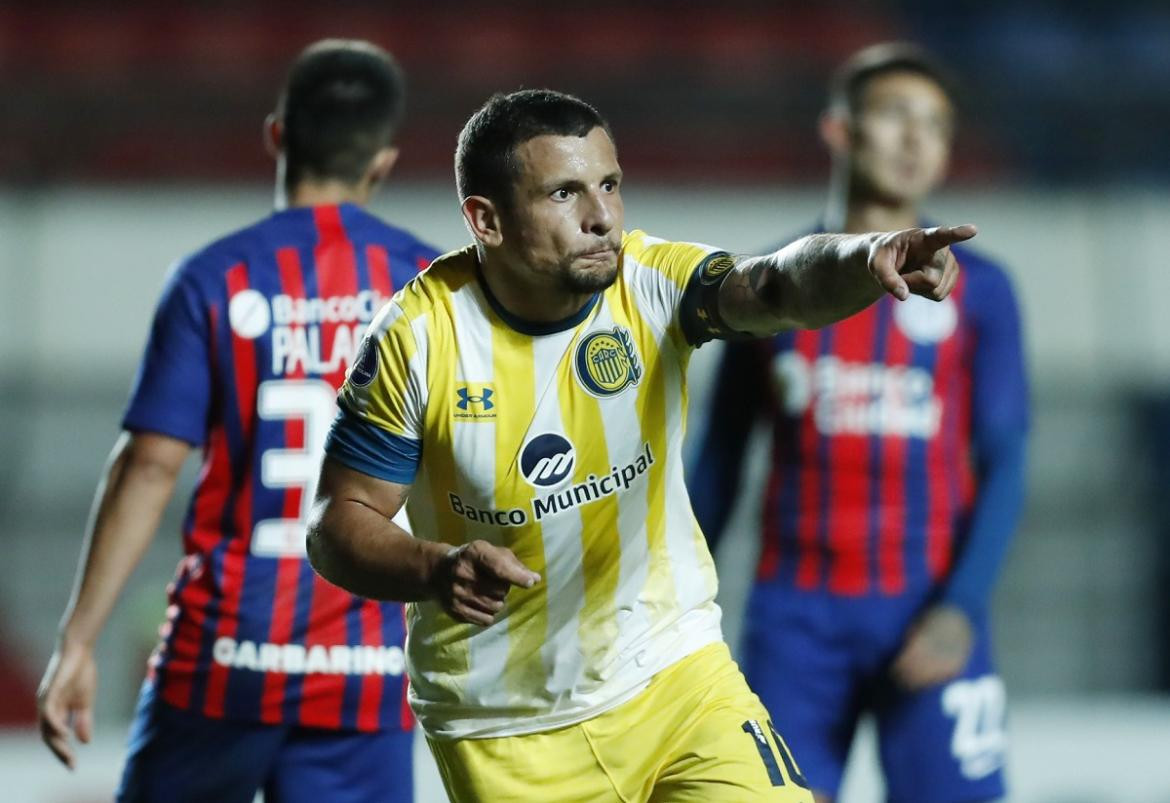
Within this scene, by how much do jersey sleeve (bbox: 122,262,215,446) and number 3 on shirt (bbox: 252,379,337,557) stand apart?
12 centimetres

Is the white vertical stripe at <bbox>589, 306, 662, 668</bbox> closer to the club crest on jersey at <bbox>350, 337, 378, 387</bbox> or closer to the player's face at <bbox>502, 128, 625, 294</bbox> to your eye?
the player's face at <bbox>502, 128, 625, 294</bbox>

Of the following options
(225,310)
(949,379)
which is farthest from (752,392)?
(225,310)

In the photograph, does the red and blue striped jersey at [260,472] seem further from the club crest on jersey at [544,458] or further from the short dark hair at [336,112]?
the club crest on jersey at [544,458]

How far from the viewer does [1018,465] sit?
145 inches

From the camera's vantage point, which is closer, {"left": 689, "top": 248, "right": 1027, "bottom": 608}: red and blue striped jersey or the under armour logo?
the under armour logo

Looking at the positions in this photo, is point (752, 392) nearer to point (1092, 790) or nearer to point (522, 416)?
point (522, 416)

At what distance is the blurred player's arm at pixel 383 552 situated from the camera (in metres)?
2.11

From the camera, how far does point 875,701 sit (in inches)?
143

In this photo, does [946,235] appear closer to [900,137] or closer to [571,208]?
[571,208]

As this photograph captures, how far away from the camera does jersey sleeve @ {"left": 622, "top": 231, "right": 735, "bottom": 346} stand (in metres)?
2.54

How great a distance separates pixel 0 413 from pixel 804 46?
23.1 ft

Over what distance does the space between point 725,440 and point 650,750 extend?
4.39 feet

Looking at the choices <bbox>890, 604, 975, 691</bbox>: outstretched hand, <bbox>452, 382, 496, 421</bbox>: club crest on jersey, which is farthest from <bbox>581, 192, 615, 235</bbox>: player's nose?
<bbox>890, 604, 975, 691</bbox>: outstretched hand

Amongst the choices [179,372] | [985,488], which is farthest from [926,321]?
[179,372]
